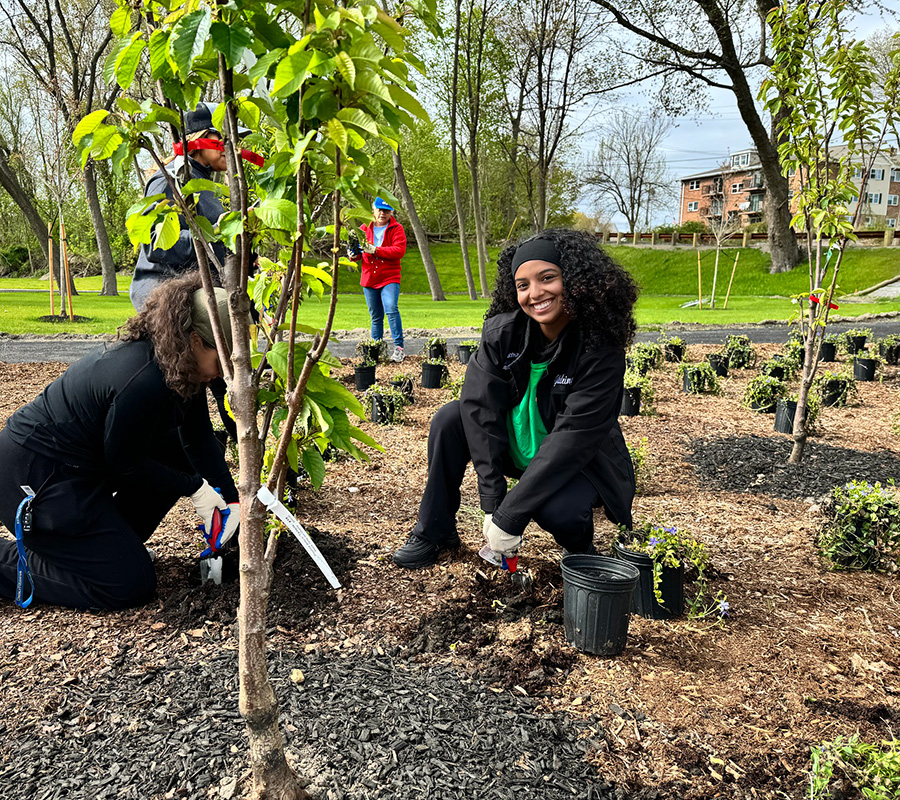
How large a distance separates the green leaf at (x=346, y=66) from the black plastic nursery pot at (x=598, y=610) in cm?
166

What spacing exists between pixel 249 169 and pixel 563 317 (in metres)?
1.24

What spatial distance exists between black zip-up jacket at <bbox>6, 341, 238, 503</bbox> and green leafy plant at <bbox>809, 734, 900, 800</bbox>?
2221mm

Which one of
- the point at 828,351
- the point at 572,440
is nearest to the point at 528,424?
the point at 572,440

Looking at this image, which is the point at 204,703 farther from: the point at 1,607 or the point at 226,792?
the point at 1,607

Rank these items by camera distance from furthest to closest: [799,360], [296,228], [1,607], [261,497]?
[799,360], [1,607], [261,497], [296,228]

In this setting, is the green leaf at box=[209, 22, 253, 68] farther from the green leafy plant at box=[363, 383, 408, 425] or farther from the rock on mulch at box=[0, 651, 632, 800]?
the green leafy plant at box=[363, 383, 408, 425]

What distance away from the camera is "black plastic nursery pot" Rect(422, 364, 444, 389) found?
6705 millimetres

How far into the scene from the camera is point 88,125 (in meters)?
1.24

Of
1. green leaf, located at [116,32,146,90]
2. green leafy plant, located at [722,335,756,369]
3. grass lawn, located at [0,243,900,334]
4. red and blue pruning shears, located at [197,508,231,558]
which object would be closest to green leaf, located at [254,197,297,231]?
green leaf, located at [116,32,146,90]

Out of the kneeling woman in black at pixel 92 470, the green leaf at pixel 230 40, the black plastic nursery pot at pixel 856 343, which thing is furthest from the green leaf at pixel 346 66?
the black plastic nursery pot at pixel 856 343

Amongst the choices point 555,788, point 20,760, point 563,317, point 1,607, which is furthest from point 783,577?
point 1,607

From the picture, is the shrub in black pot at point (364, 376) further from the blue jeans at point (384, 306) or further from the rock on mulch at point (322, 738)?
the rock on mulch at point (322, 738)

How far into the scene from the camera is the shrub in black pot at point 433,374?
6707mm

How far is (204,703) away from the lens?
1968 mm
